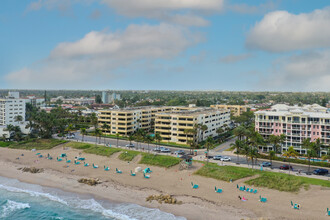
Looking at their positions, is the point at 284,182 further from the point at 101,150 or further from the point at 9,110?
the point at 9,110

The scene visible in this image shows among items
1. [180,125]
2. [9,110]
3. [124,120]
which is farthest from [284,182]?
[9,110]

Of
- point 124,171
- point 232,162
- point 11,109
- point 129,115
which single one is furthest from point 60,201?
point 11,109

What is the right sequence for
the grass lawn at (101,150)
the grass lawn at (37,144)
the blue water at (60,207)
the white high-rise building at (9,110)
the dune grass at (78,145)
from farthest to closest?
the white high-rise building at (9,110) → the grass lawn at (37,144) → the dune grass at (78,145) → the grass lawn at (101,150) → the blue water at (60,207)

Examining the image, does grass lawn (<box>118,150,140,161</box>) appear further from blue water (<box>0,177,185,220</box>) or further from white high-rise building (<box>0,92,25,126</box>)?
white high-rise building (<box>0,92,25,126</box>)

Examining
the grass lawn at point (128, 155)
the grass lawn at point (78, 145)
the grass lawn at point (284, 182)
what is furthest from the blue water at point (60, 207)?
the grass lawn at point (78, 145)

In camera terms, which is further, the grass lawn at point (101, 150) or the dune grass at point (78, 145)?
the dune grass at point (78, 145)

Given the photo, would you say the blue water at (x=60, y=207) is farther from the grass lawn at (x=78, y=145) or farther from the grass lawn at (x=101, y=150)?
the grass lawn at (x=78, y=145)
